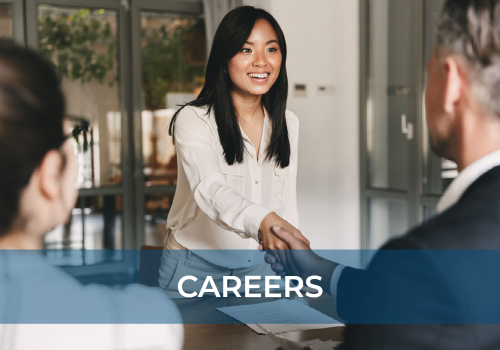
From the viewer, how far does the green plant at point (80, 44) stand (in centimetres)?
472

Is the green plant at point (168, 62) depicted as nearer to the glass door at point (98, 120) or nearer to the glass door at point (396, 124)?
the glass door at point (98, 120)

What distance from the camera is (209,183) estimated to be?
68.8 inches

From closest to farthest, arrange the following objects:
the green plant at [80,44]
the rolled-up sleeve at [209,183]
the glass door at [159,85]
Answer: the rolled-up sleeve at [209,183]
the green plant at [80,44]
the glass door at [159,85]

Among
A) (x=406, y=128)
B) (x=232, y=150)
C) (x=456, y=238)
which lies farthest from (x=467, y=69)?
(x=406, y=128)

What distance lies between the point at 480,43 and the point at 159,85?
4.34 meters

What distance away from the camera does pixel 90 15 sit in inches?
188

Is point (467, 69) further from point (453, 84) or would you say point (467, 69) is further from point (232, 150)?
point (232, 150)

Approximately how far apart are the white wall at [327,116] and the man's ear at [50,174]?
3.91 meters

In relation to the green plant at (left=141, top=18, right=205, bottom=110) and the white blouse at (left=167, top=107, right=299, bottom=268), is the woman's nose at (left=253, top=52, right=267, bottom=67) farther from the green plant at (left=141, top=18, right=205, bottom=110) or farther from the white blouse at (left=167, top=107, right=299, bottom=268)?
the green plant at (left=141, top=18, right=205, bottom=110)

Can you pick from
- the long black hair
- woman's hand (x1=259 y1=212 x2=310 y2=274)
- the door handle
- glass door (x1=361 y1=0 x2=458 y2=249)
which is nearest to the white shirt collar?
woman's hand (x1=259 y1=212 x2=310 y2=274)

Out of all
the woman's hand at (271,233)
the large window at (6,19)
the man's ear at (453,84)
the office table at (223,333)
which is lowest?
the office table at (223,333)

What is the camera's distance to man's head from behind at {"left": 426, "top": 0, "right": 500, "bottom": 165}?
799 millimetres

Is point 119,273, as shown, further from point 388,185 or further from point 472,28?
point 472,28

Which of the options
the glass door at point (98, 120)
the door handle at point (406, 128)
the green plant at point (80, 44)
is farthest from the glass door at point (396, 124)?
the green plant at point (80, 44)
